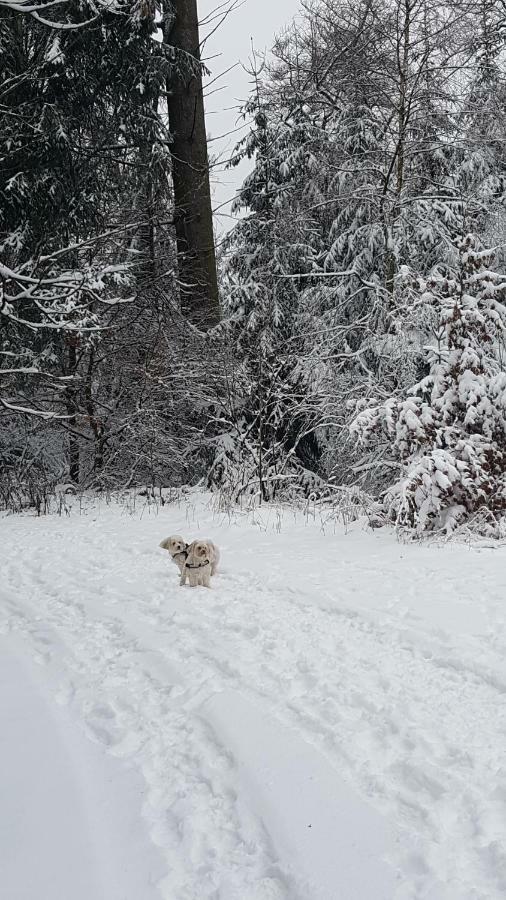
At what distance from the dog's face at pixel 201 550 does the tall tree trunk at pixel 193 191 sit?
658cm

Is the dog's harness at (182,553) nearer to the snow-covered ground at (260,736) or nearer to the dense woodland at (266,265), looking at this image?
the snow-covered ground at (260,736)

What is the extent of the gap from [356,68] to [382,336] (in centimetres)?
526

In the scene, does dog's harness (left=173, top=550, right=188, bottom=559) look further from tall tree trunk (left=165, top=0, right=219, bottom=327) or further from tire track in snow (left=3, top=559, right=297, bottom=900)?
tall tree trunk (left=165, top=0, right=219, bottom=327)

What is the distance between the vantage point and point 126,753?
2.36 m

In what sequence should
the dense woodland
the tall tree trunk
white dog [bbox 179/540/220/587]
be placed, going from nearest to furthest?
white dog [bbox 179/540/220/587]
the dense woodland
the tall tree trunk

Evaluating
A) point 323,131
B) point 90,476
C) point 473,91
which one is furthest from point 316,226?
point 90,476

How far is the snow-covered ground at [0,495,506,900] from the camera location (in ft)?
5.82

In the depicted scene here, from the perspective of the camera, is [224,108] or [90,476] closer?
[90,476]

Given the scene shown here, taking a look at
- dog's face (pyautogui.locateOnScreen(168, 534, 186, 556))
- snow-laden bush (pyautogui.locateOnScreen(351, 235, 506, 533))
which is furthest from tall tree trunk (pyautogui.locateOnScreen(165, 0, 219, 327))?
dog's face (pyautogui.locateOnScreen(168, 534, 186, 556))

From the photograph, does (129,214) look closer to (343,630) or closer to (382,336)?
(382,336)

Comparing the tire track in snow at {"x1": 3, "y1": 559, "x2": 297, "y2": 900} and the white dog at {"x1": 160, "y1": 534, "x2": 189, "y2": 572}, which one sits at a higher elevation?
the white dog at {"x1": 160, "y1": 534, "x2": 189, "y2": 572}

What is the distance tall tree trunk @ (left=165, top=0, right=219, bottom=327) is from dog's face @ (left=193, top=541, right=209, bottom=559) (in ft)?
21.6

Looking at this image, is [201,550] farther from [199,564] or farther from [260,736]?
[260,736]

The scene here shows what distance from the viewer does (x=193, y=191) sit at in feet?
34.4
